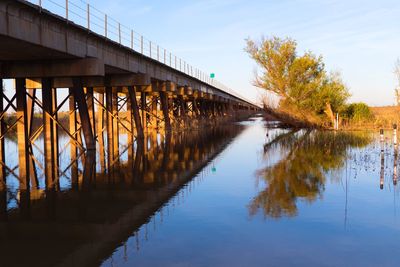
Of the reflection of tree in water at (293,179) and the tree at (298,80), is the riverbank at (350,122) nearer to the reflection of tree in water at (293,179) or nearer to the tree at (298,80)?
the tree at (298,80)

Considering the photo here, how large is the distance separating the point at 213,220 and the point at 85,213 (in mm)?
2588

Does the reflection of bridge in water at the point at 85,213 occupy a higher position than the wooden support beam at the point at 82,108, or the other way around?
the wooden support beam at the point at 82,108

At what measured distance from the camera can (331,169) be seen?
513 inches

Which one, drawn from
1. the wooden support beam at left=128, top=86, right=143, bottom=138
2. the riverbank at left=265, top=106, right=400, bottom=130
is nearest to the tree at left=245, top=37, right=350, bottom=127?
the riverbank at left=265, top=106, right=400, bottom=130

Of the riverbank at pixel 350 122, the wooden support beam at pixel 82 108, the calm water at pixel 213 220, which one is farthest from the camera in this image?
the riverbank at pixel 350 122

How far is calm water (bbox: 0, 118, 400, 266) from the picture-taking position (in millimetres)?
5577

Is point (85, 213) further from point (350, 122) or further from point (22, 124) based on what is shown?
point (350, 122)

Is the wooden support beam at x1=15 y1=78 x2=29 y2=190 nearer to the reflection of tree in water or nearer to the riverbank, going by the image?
the reflection of tree in water

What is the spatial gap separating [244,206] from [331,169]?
5.70 meters

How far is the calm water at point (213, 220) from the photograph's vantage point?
5577mm

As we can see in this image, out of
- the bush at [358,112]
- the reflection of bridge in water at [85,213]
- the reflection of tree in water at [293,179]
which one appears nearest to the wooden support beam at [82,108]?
the reflection of bridge in water at [85,213]

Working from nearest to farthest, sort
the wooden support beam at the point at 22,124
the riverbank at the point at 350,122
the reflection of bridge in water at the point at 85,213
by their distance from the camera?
1. the reflection of bridge in water at the point at 85,213
2. the wooden support beam at the point at 22,124
3. the riverbank at the point at 350,122

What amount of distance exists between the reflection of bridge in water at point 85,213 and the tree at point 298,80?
26929 millimetres

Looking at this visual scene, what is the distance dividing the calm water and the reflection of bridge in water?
2cm
